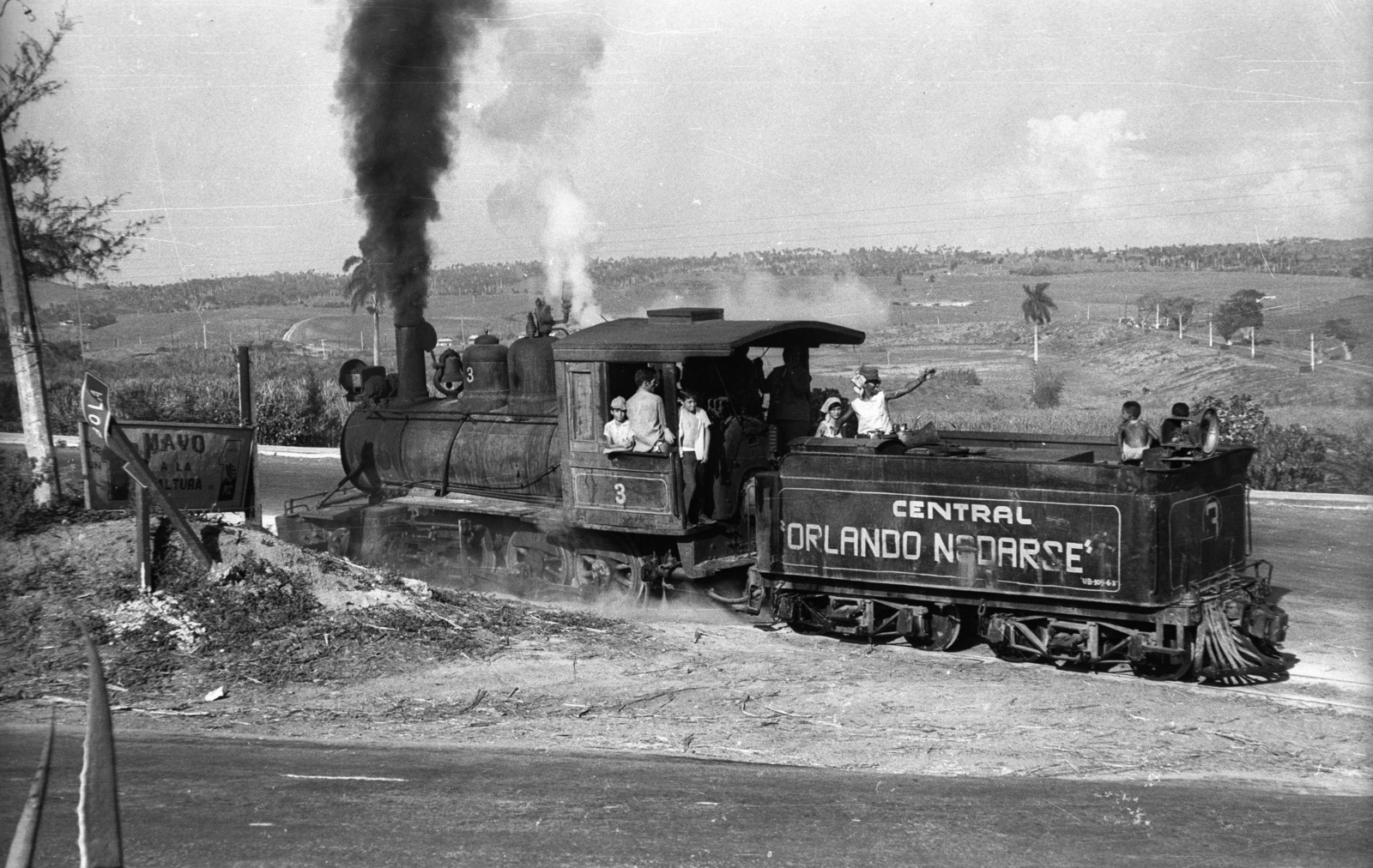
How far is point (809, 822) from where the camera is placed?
21.3 ft

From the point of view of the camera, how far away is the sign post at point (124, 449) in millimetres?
9742

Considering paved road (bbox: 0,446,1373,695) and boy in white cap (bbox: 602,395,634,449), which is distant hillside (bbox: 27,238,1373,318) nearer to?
paved road (bbox: 0,446,1373,695)

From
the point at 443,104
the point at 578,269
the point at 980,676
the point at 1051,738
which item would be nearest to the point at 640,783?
the point at 1051,738


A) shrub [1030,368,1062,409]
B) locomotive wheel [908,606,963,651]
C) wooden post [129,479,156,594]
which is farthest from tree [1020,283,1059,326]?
wooden post [129,479,156,594]

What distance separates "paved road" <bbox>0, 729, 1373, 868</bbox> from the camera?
6.00 meters

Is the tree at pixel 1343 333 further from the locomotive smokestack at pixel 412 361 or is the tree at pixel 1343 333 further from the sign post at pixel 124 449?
the sign post at pixel 124 449

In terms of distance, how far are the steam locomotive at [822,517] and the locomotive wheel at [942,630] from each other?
20 millimetres

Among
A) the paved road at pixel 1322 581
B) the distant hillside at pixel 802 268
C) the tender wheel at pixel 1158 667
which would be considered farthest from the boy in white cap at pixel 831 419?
the distant hillside at pixel 802 268

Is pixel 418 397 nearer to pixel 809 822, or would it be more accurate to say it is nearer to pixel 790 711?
pixel 790 711

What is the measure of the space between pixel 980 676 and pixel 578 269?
14.7 metres

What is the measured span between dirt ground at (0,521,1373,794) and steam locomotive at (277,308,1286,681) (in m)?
0.44

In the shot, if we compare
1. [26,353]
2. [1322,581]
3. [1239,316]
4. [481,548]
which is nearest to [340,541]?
[481,548]

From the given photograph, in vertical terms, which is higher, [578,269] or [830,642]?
[578,269]

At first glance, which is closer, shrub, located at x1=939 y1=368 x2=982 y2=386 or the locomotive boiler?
the locomotive boiler
